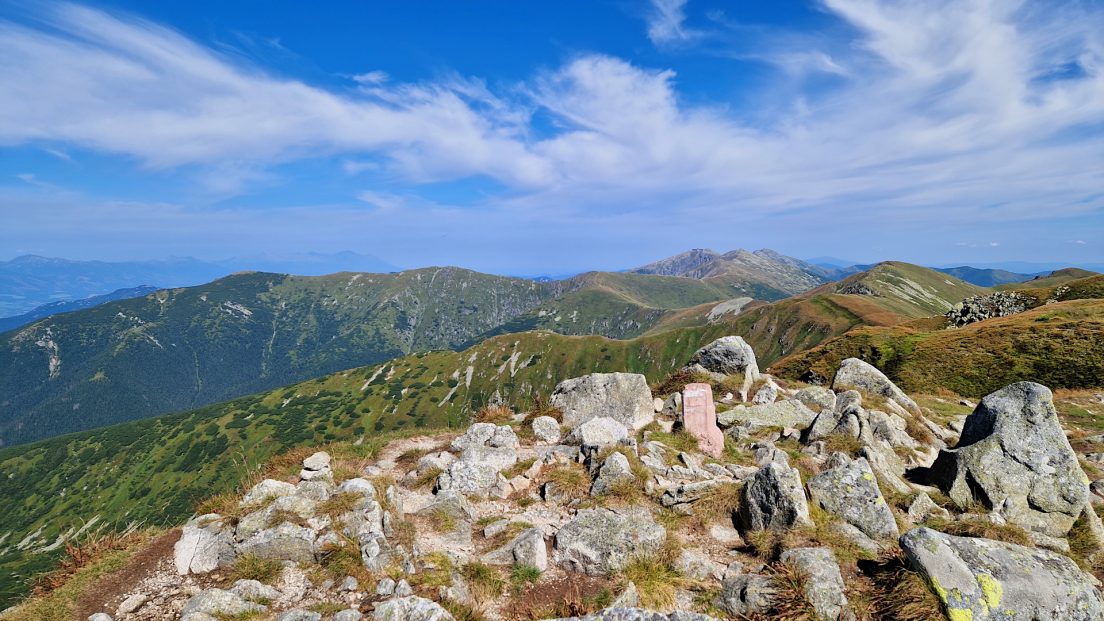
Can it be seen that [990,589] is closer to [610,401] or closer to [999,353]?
[610,401]

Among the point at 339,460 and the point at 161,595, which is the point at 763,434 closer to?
the point at 339,460

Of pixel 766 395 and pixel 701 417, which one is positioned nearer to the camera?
pixel 701 417

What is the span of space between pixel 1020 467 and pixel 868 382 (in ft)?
47.5

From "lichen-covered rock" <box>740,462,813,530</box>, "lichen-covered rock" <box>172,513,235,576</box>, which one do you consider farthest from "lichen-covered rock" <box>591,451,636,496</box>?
"lichen-covered rock" <box>172,513,235,576</box>

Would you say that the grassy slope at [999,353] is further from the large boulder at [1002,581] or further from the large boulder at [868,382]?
the large boulder at [1002,581]

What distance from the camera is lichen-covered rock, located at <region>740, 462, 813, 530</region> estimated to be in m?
11.3

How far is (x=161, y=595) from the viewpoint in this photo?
33.2 feet

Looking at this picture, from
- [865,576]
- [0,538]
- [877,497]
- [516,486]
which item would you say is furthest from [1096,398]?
[0,538]

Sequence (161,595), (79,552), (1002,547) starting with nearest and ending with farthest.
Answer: (1002,547), (161,595), (79,552)

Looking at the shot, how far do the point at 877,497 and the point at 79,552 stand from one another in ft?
65.8

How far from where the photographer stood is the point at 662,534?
1169 cm

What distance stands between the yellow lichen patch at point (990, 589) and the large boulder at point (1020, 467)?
5543 mm

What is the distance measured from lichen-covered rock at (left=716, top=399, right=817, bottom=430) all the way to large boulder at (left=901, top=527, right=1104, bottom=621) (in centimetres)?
1120

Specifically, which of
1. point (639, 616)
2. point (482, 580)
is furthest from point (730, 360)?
point (639, 616)
